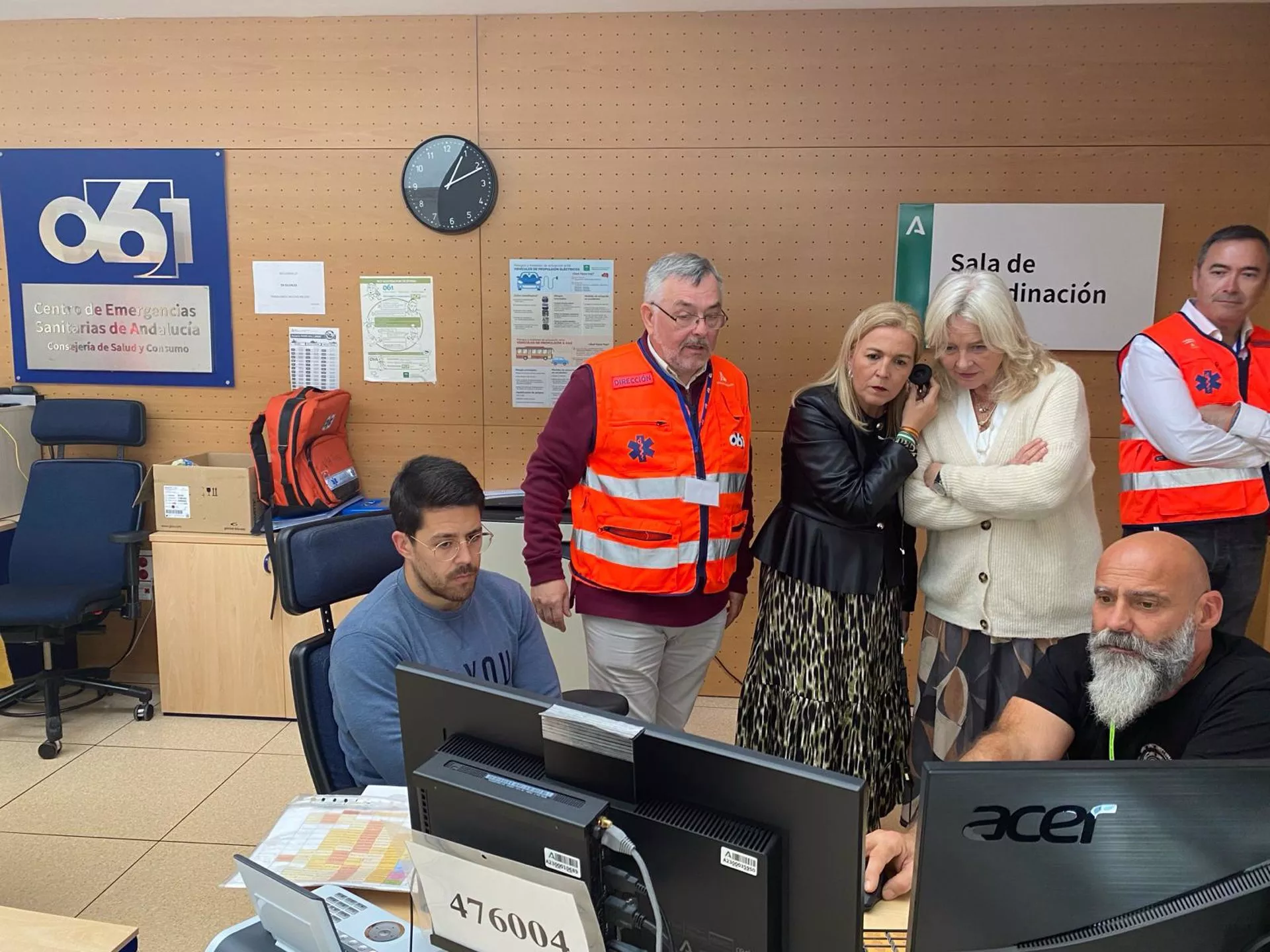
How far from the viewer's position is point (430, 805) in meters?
0.94

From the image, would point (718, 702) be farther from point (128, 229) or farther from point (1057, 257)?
point (128, 229)

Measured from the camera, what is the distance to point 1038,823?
79 centimetres

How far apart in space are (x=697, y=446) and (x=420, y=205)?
194 centimetres

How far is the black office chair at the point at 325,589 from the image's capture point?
70.5 inches

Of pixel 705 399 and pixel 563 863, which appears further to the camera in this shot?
pixel 705 399

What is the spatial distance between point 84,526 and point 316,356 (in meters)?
1.17

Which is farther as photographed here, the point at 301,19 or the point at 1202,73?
the point at 301,19

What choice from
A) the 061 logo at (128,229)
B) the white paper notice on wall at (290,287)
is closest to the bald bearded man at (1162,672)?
the white paper notice on wall at (290,287)

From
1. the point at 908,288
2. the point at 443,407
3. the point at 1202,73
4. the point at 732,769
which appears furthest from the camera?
the point at 443,407

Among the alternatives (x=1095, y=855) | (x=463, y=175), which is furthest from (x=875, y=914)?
(x=463, y=175)

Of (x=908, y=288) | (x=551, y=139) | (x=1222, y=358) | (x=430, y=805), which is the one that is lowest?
(x=430, y=805)

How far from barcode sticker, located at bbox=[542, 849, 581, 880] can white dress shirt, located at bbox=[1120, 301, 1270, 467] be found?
230 cm

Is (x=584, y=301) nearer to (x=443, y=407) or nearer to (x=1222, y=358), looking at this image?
(x=443, y=407)

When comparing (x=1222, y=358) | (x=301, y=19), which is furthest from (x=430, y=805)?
(x=301, y=19)
